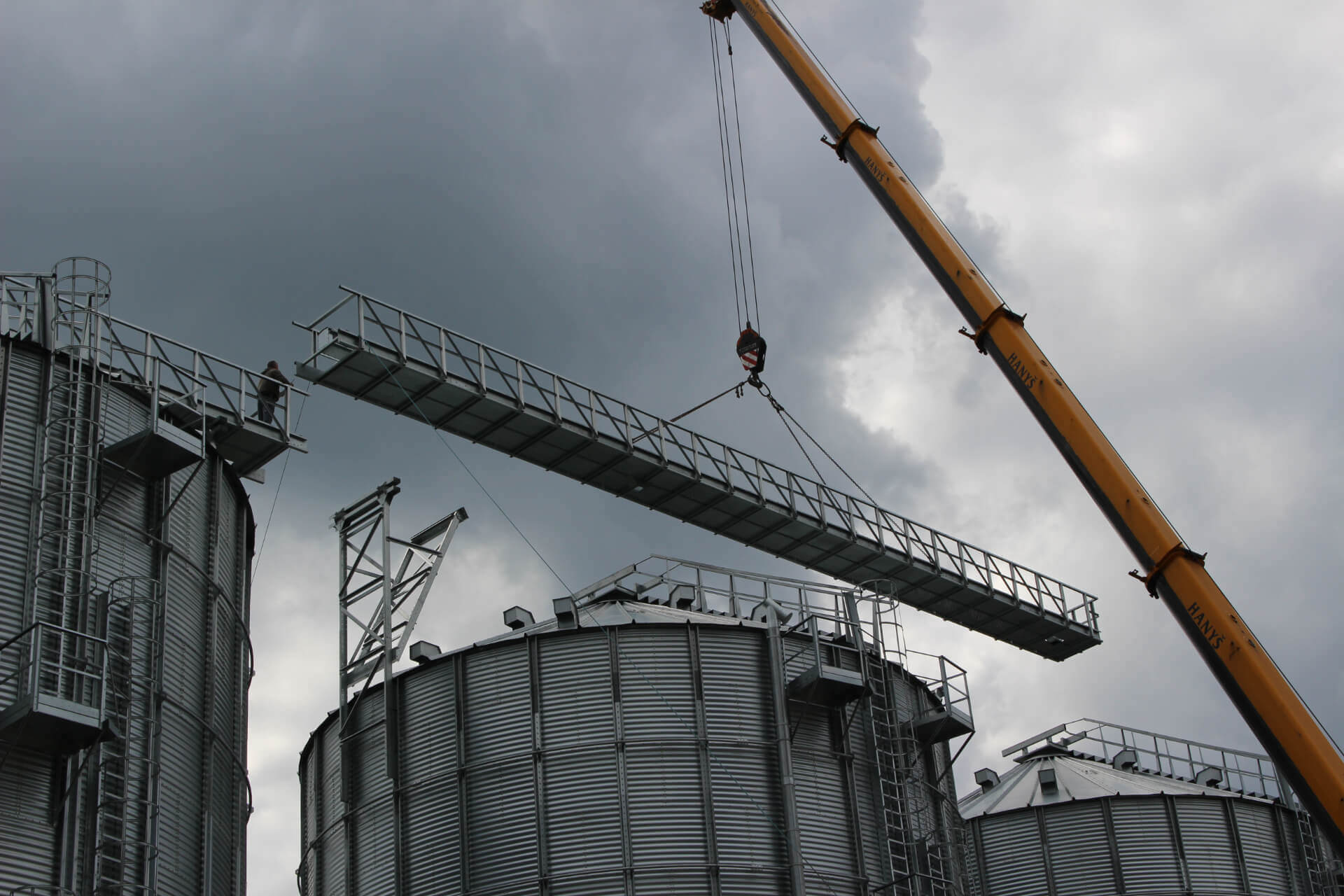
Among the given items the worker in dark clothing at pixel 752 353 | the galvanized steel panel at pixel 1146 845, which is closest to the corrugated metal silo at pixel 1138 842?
the galvanized steel panel at pixel 1146 845

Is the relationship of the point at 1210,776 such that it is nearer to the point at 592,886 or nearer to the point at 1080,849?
the point at 1080,849

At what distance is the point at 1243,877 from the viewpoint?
39.5 m

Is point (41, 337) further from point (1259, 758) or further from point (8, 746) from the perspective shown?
point (1259, 758)

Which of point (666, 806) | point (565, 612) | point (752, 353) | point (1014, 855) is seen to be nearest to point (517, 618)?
point (565, 612)

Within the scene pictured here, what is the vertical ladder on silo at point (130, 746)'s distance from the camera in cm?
2230

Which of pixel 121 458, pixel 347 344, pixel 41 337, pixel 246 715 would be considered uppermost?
pixel 347 344

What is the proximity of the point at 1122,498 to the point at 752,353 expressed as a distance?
1415 centimetres

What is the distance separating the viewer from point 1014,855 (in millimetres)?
41000

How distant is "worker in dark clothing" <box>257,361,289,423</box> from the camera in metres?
30.1

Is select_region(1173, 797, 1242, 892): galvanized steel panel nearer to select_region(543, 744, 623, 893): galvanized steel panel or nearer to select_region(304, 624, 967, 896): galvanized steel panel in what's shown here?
select_region(304, 624, 967, 896): galvanized steel panel

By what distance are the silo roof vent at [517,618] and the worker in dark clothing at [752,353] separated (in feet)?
31.7

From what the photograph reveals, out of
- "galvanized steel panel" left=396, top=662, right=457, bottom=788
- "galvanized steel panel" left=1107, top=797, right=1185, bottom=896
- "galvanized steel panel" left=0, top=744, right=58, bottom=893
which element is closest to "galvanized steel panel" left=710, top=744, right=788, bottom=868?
"galvanized steel panel" left=396, top=662, right=457, bottom=788

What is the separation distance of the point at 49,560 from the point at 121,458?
235 cm

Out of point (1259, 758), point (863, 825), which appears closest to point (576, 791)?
point (863, 825)
